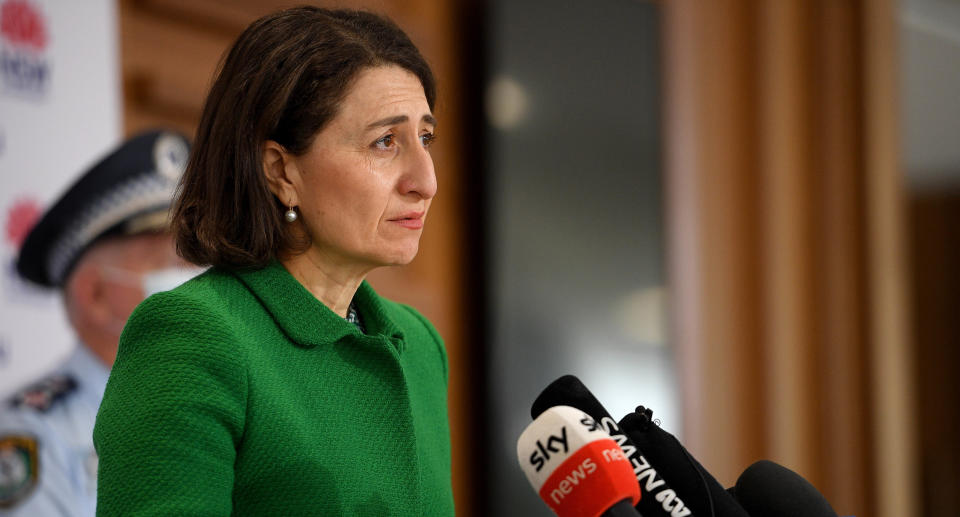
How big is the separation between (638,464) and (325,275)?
0.43 metres

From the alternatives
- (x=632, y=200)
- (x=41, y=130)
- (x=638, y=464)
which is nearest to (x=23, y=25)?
(x=41, y=130)

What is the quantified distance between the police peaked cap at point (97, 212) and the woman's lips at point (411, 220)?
104cm

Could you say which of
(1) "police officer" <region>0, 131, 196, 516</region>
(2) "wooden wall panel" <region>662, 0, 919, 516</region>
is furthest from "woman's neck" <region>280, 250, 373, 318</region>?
(2) "wooden wall panel" <region>662, 0, 919, 516</region>

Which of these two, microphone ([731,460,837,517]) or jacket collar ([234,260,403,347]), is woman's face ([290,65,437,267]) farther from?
microphone ([731,460,837,517])

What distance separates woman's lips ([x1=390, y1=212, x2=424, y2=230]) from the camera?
1.13 m

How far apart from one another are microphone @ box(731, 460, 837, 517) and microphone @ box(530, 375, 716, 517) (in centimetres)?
5

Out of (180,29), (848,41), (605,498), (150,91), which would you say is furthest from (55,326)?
(848,41)

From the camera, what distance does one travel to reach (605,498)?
0.82 m

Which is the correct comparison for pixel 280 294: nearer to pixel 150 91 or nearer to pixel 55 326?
pixel 55 326

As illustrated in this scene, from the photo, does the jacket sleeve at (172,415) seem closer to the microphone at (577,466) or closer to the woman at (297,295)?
the woman at (297,295)

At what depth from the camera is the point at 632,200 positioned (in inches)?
141

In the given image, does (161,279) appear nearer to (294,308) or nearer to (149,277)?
(149,277)

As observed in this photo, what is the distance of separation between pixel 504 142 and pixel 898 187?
2443 mm

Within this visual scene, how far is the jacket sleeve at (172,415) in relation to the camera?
2.97 feet
